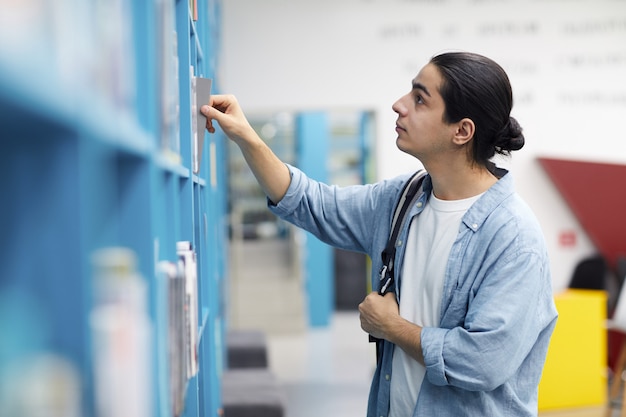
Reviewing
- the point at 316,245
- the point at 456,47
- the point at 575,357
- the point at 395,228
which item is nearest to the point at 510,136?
the point at 395,228

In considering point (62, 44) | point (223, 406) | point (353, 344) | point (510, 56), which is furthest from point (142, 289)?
point (353, 344)

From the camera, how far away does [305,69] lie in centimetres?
593

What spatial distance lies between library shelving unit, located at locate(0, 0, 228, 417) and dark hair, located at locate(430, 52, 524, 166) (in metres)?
1.24

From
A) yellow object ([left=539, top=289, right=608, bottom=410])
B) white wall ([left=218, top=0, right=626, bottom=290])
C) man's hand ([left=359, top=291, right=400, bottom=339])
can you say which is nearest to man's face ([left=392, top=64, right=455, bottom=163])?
man's hand ([left=359, top=291, right=400, bottom=339])

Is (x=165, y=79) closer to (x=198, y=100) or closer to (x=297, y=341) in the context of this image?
(x=198, y=100)

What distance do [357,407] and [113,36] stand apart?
4.88 metres

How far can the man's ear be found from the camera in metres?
2.12

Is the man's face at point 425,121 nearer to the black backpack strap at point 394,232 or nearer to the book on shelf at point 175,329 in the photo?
the black backpack strap at point 394,232

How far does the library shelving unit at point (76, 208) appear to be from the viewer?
0.61 metres

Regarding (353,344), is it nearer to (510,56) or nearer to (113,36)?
(510,56)

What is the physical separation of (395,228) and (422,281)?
19 cm

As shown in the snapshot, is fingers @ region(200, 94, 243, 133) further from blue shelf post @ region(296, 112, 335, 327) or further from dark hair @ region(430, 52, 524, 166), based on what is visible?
blue shelf post @ region(296, 112, 335, 327)

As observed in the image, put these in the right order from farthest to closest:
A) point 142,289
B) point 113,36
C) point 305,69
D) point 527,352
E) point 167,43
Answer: point 305,69, point 527,352, point 167,43, point 142,289, point 113,36

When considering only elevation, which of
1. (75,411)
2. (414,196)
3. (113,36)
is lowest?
(75,411)
